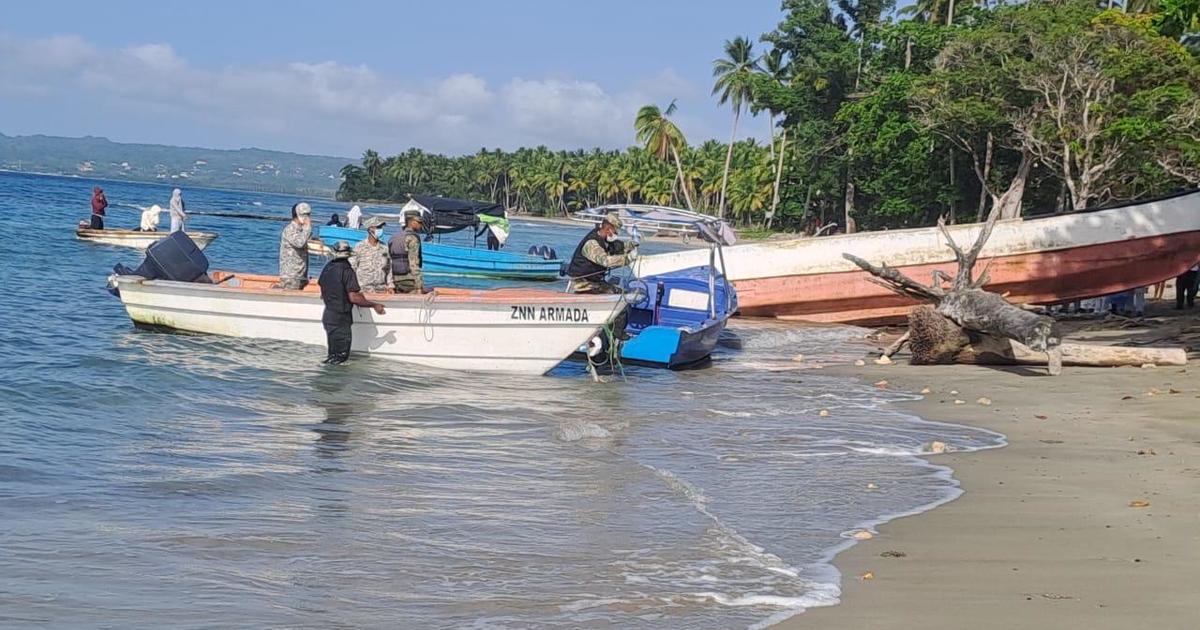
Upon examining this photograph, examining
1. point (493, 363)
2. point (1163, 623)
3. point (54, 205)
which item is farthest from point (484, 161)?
point (1163, 623)

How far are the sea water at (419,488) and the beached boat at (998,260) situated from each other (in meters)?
8.17

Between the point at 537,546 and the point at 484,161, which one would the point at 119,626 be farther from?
the point at 484,161

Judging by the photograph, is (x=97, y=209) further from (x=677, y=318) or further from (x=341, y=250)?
(x=341, y=250)

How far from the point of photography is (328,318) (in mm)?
13812

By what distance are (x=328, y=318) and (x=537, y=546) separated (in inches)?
306

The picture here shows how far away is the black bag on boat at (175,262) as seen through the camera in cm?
1588

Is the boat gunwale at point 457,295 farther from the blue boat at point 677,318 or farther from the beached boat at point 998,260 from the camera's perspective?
the beached boat at point 998,260

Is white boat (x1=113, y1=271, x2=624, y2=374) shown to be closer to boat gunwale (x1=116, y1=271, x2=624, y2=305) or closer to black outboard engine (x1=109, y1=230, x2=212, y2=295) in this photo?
boat gunwale (x1=116, y1=271, x2=624, y2=305)

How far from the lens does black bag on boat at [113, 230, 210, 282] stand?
625 inches

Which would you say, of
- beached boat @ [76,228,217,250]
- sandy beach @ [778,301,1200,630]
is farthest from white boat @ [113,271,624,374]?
beached boat @ [76,228,217,250]

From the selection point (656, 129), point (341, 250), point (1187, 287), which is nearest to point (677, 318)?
point (341, 250)

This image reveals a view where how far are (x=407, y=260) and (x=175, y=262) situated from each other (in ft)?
10.8

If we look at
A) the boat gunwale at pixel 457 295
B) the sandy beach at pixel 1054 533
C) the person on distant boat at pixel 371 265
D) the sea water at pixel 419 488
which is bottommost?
the sea water at pixel 419 488

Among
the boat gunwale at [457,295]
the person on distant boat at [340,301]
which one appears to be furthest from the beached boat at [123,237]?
the person on distant boat at [340,301]
